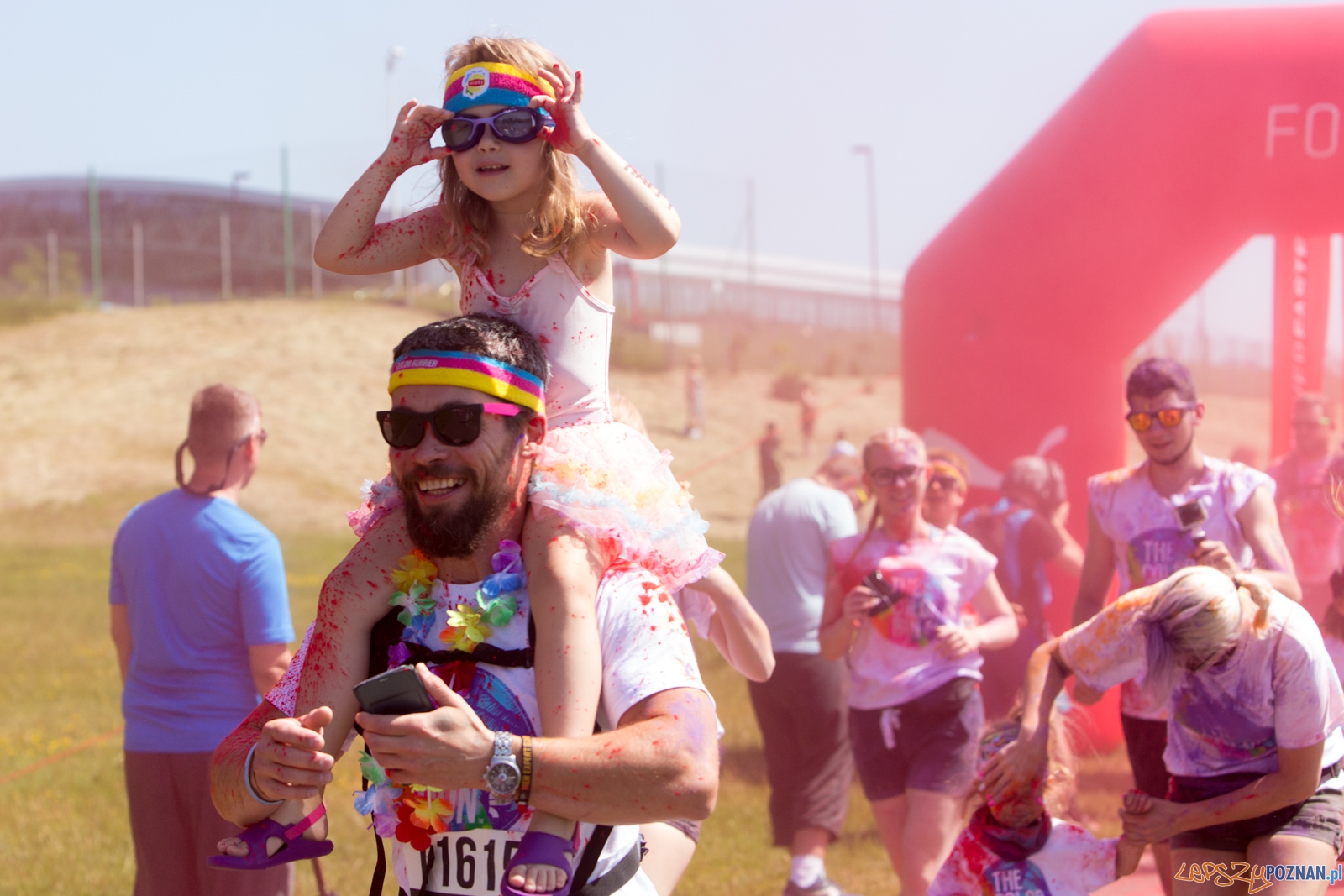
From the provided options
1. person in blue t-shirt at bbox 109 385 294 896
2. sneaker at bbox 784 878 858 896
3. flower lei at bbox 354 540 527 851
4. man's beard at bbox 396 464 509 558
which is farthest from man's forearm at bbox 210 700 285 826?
sneaker at bbox 784 878 858 896

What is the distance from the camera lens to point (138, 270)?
32.5m

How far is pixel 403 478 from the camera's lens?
7.97 ft

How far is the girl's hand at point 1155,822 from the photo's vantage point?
3.29m

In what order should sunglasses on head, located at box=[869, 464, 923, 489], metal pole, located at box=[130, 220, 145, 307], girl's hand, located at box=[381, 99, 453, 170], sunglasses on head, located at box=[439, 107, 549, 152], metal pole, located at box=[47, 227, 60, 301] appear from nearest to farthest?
sunglasses on head, located at box=[439, 107, 549, 152] < girl's hand, located at box=[381, 99, 453, 170] < sunglasses on head, located at box=[869, 464, 923, 489] < metal pole, located at box=[130, 220, 145, 307] < metal pole, located at box=[47, 227, 60, 301]

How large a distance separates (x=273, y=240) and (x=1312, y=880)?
31378mm

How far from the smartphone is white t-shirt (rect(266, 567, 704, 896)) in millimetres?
2413

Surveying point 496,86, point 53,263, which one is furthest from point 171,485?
point 496,86

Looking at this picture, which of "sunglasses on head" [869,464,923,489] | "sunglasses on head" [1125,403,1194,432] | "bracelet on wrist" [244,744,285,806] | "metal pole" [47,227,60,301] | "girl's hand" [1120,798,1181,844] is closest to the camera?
"bracelet on wrist" [244,744,285,806]

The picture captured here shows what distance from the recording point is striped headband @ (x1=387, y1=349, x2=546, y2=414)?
2.41 m

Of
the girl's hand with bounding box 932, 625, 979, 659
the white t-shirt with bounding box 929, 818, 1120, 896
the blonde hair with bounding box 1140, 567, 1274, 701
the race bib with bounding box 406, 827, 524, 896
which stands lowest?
the white t-shirt with bounding box 929, 818, 1120, 896

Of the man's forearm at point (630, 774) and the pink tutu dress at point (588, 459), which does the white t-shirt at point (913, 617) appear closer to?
the pink tutu dress at point (588, 459)

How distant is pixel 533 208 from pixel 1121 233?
4.99 meters

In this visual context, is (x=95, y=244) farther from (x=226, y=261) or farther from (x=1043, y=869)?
(x=1043, y=869)

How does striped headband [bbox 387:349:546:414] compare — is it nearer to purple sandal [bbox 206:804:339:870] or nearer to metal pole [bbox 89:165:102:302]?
purple sandal [bbox 206:804:339:870]
